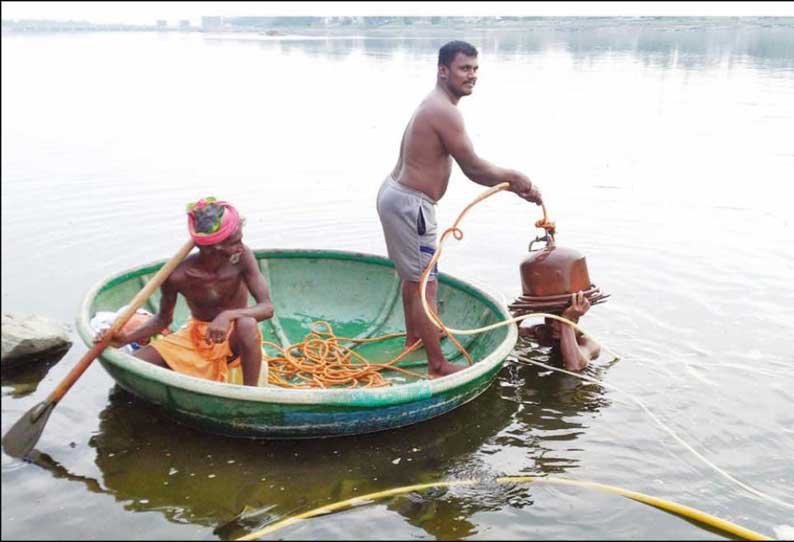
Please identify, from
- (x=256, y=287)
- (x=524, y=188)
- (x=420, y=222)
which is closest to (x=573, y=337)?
(x=524, y=188)

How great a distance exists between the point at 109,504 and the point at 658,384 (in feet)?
10.6

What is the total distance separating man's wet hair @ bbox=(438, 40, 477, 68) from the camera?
13.7 ft

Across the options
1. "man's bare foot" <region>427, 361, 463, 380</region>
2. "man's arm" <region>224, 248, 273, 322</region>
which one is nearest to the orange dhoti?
"man's arm" <region>224, 248, 273, 322</region>

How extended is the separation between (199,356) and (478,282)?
115 inches

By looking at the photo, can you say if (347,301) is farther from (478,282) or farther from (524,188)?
(524,188)

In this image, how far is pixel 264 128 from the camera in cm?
1424

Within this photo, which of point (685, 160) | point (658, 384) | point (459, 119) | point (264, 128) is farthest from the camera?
point (264, 128)

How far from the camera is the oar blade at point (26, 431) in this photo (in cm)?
357

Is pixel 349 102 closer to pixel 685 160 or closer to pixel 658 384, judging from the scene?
pixel 685 160

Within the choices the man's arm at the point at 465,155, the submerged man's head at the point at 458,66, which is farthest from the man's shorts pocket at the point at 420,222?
the submerged man's head at the point at 458,66

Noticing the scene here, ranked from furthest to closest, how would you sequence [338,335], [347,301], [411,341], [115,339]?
[347,301], [338,335], [411,341], [115,339]

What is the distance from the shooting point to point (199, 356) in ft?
12.9

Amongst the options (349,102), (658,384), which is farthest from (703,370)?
(349,102)

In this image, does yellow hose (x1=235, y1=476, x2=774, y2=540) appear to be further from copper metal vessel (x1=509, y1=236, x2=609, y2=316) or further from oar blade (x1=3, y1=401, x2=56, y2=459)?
copper metal vessel (x1=509, y1=236, x2=609, y2=316)
